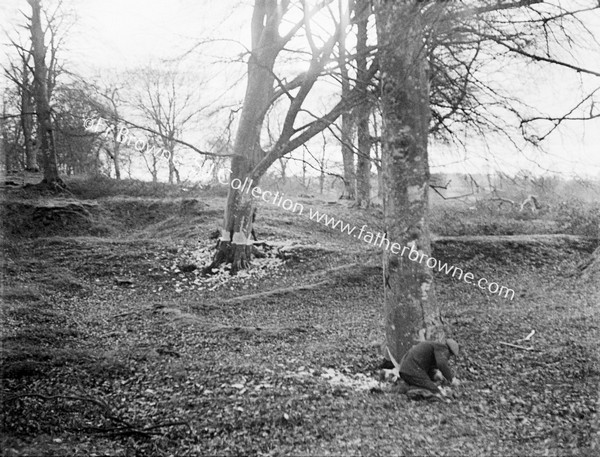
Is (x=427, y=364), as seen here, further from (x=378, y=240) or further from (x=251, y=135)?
(x=378, y=240)

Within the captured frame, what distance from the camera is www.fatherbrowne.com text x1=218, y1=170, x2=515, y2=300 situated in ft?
18.1

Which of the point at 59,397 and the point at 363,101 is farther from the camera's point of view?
the point at 363,101

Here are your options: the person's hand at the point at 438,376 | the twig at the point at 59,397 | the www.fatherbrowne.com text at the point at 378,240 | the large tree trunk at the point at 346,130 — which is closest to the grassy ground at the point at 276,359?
the twig at the point at 59,397

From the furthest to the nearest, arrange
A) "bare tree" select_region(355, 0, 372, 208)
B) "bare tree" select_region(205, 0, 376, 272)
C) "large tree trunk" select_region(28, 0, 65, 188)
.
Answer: "large tree trunk" select_region(28, 0, 65, 188) < "bare tree" select_region(205, 0, 376, 272) < "bare tree" select_region(355, 0, 372, 208)

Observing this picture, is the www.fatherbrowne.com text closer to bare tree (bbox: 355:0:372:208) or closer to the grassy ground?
the grassy ground

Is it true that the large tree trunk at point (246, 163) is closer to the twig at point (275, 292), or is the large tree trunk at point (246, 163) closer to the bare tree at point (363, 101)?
the twig at point (275, 292)

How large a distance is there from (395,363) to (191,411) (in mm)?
2575

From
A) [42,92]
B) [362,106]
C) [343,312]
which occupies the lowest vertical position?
[343,312]

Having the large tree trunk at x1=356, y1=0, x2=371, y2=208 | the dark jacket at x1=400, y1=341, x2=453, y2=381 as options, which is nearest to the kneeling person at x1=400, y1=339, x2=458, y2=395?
the dark jacket at x1=400, y1=341, x2=453, y2=381

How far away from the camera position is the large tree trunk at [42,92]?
17.3 m

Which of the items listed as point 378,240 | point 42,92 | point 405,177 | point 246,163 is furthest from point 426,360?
point 42,92

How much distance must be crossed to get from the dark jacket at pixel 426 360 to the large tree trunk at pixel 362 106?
4553 mm

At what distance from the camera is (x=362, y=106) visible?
1087 cm

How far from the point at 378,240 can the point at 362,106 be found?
5.61 meters
